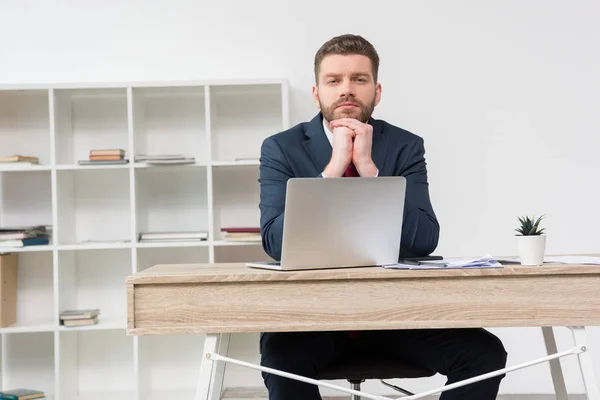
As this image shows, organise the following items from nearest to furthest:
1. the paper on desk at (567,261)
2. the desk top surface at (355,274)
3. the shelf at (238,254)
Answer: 1. the desk top surface at (355,274)
2. the paper on desk at (567,261)
3. the shelf at (238,254)

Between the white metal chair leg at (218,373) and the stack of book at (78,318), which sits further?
the stack of book at (78,318)

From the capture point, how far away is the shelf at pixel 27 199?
407 cm

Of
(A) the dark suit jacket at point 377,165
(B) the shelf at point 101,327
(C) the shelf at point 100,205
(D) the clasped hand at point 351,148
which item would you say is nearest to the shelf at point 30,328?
(B) the shelf at point 101,327

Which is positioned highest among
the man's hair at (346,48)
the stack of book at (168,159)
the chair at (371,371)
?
the man's hair at (346,48)

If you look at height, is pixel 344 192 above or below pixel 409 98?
below

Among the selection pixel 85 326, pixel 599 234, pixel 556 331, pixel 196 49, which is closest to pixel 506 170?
pixel 599 234

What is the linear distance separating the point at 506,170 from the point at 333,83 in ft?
6.32

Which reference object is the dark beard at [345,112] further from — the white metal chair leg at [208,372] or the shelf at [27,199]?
the shelf at [27,199]

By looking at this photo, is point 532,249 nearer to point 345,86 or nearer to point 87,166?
point 345,86

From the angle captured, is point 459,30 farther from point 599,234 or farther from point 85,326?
point 85,326

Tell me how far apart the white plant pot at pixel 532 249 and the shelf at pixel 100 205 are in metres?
2.70

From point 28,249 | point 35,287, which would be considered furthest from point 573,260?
point 35,287

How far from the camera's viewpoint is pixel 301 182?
168cm

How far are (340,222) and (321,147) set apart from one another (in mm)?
694
